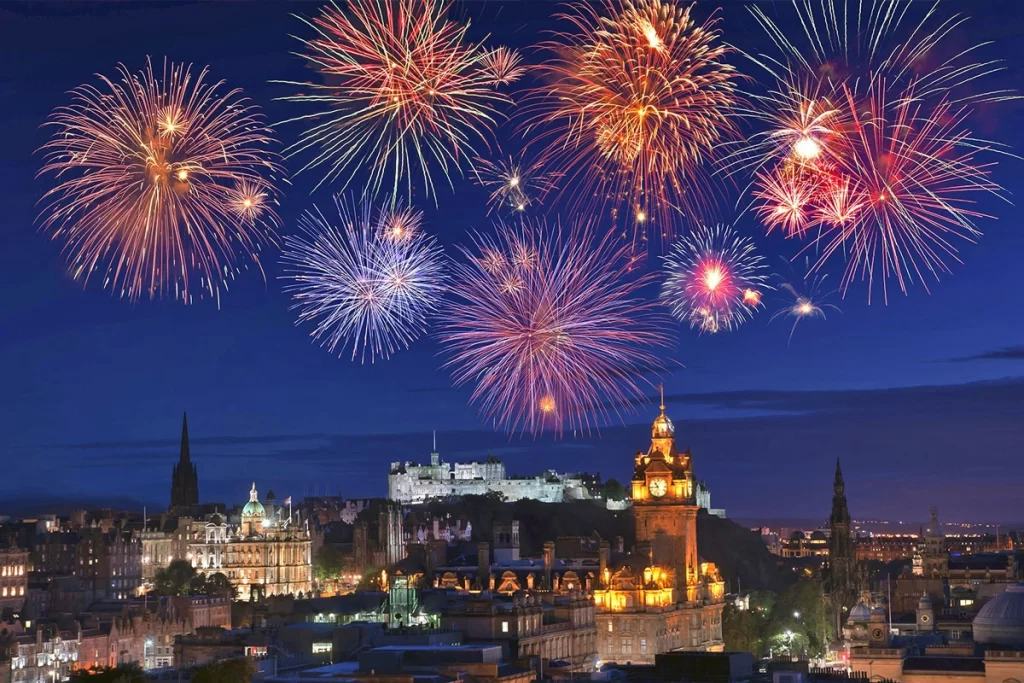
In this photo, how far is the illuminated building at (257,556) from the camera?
16262cm

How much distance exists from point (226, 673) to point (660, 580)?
54.2 meters

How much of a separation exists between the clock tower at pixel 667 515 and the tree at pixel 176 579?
44.6m

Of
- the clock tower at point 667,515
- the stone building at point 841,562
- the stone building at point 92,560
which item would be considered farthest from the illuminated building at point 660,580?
the stone building at point 92,560

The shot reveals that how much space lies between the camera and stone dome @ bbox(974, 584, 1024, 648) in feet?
338

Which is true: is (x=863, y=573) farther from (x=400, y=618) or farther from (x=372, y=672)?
(x=372, y=672)

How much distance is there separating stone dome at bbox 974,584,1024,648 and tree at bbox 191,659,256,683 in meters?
48.3

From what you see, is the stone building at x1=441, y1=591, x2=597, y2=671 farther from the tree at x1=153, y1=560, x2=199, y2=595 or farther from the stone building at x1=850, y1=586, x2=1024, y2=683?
the tree at x1=153, y1=560, x2=199, y2=595

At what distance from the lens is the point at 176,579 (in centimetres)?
16000

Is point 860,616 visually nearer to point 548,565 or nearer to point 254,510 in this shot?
point 548,565

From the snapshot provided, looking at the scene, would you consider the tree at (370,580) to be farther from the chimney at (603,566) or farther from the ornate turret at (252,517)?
the chimney at (603,566)

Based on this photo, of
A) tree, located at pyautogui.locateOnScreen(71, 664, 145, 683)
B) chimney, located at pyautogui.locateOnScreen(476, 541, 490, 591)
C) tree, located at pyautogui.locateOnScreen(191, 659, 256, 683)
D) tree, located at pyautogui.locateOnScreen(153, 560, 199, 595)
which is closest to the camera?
tree, located at pyautogui.locateOnScreen(191, 659, 256, 683)

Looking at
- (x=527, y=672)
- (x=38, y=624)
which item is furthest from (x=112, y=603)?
(x=527, y=672)

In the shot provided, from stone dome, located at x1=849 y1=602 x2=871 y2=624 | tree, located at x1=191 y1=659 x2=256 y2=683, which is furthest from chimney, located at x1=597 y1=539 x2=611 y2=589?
tree, located at x1=191 y1=659 x2=256 y2=683

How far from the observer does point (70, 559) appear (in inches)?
6447
